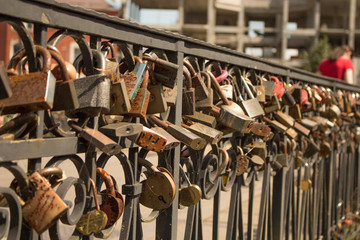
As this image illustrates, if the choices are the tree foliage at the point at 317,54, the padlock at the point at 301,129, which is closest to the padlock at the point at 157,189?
the padlock at the point at 301,129

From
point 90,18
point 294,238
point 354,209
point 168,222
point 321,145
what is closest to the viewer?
point 90,18

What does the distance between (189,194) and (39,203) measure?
0.68 meters

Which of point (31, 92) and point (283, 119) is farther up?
point (31, 92)

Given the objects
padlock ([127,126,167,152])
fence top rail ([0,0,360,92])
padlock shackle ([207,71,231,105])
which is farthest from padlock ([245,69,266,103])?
padlock ([127,126,167,152])

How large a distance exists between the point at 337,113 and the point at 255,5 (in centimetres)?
4498

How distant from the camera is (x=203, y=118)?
1606mm

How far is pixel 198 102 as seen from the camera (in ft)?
5.18

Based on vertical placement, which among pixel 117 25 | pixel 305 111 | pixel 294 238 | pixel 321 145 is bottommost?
pixel 294 238

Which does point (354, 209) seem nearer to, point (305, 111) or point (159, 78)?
point (305, 111)

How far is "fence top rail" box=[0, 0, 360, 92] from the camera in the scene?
91 cm

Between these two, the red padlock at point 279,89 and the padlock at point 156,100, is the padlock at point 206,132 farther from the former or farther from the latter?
the red padlock at point 279,89

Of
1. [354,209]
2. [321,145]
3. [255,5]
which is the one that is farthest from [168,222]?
[255,5]

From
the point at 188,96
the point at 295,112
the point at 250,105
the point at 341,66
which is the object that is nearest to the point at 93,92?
the point at 188,96

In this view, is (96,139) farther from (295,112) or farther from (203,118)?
(295,112)
